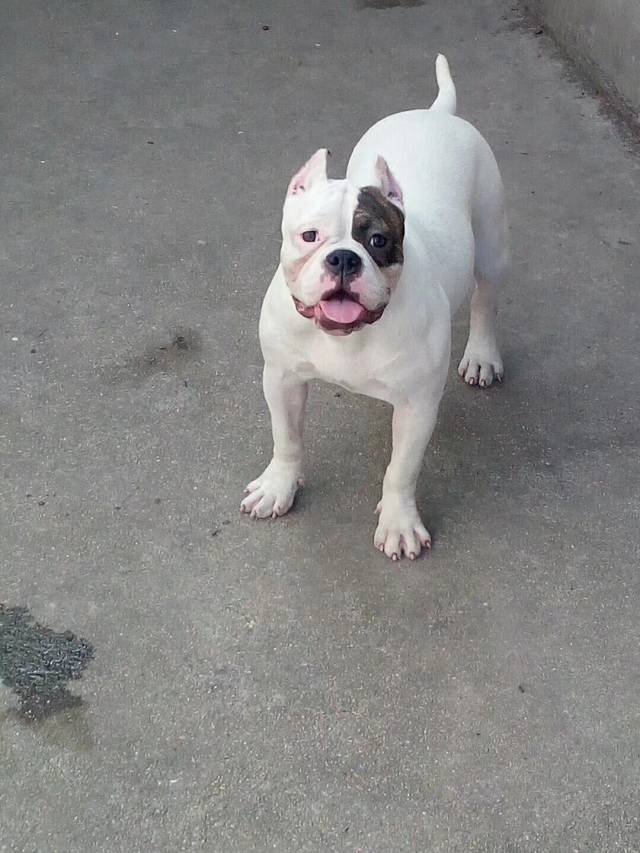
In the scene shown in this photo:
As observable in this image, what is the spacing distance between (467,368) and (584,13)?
9.54 feet

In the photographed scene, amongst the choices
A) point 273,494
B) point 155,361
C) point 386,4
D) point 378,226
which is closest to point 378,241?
point 378,226

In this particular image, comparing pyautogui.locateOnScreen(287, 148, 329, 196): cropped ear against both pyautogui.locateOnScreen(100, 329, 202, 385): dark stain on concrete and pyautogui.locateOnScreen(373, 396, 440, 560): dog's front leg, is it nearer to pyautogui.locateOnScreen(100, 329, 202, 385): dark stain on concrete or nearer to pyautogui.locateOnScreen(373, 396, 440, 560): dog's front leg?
pyautogui.locateOnScreen(373, 396, 440, 560): dog's front leg

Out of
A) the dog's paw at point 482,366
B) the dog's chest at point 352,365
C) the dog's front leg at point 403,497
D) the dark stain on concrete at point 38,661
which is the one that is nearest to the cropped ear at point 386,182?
the dog's chest at point 352,365

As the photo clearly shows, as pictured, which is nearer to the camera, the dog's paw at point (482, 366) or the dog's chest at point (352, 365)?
the dog's chest at point (352, 365)

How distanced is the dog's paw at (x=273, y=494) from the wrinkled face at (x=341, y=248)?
790 millimetres

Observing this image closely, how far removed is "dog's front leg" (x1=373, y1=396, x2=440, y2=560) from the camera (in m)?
2.56

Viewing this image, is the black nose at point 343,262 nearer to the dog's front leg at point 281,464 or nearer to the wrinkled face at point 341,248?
the wrinkled face at point 341,248

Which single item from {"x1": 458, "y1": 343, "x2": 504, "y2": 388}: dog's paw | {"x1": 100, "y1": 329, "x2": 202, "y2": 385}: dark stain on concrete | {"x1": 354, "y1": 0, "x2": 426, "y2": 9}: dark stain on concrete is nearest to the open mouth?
{"x1": 458, "y1": 343, "x2": 504, "y2": 388}: dog's paw

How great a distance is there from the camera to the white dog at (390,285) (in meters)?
2.09

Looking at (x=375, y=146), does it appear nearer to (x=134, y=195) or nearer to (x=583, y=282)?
(x=583, y=282)

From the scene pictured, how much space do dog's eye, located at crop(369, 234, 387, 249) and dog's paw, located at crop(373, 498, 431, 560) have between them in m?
0.88

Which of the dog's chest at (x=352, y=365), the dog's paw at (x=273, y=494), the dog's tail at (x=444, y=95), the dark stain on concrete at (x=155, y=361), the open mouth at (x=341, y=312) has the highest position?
the open mouth at (x=341, y=312)

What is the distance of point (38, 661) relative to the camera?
248cm

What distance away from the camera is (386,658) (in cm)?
252
